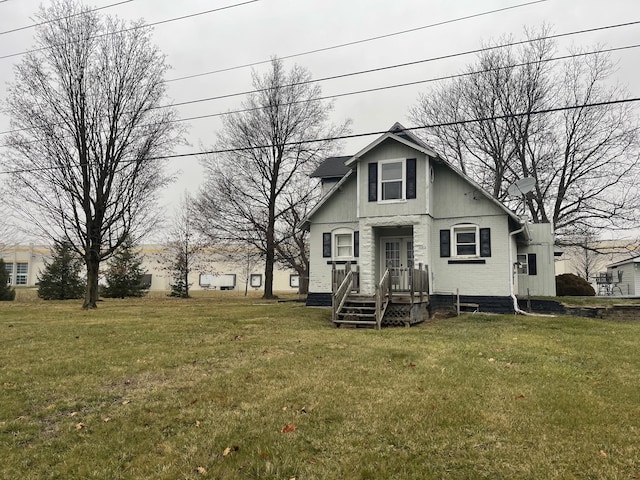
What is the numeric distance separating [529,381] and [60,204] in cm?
2102

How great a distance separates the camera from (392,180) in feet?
56.2

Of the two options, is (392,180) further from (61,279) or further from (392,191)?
(61,279)

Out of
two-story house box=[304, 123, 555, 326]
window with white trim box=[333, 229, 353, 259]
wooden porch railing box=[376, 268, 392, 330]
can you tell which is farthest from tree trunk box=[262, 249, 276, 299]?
wooden porch railing box=[376, 268, 392, 330]

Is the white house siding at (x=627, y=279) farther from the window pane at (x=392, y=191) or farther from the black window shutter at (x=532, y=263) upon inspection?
the window pane at (x=392, y=191)

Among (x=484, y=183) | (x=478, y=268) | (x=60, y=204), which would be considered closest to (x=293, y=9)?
(x=478, y=268)

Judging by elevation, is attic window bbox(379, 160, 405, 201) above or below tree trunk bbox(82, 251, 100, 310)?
above

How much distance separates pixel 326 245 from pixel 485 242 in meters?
6.92

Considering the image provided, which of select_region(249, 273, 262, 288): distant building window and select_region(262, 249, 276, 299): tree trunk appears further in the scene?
select_region(249, 273, 262, 288): distant building window

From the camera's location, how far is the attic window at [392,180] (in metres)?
17.0

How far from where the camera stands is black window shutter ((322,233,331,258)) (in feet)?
64.8

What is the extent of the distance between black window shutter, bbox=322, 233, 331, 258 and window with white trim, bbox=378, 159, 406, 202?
12.0 feet

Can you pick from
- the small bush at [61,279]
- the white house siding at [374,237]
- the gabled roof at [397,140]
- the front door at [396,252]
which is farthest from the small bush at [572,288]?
the small bush at [61,279]

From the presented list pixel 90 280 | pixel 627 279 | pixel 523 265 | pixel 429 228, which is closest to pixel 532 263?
pixel 523 265

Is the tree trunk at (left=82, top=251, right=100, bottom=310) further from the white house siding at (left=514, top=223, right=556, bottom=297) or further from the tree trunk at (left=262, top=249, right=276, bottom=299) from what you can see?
the white house siding at (left=514, top=223, right=556, bottom=297)
